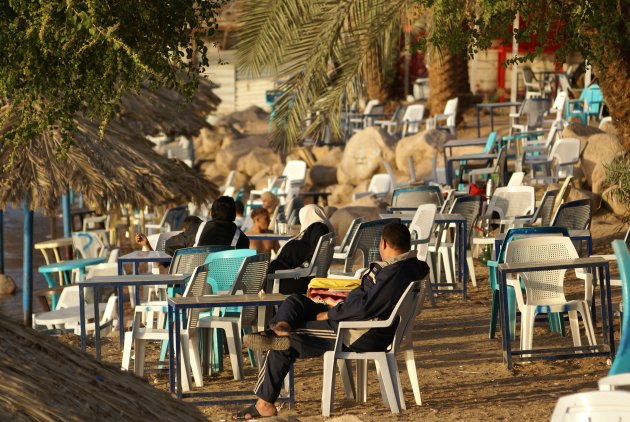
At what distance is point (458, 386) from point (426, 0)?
114 inches

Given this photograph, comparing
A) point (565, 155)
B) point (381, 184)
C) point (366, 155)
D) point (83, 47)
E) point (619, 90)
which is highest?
point (83, 47)

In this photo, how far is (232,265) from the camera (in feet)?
28.6

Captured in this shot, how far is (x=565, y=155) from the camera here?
1773 centimetres

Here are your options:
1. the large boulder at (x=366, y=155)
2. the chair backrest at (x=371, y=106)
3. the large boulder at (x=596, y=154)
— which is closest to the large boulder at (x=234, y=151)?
the chair backrest at (x=371, y=106)

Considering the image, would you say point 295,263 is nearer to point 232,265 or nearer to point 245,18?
point 232,265

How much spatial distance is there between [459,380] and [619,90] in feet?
13.0

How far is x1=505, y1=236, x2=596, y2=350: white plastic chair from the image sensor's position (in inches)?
335

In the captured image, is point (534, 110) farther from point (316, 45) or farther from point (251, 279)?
point (251, 279)

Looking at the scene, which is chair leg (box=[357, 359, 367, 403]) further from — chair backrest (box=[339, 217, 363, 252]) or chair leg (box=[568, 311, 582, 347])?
chair backrest (box=[339, 217, 363, 252])

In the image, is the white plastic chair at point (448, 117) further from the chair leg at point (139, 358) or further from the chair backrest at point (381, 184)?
the chair leg at point (139, 358)

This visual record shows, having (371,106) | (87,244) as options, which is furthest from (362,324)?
(371,106)

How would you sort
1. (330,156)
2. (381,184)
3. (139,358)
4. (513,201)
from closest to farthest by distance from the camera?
→ (139,358), (513,201), (381,184), (330,156)

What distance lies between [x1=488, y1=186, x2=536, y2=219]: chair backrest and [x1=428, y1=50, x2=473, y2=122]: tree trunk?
1184cm

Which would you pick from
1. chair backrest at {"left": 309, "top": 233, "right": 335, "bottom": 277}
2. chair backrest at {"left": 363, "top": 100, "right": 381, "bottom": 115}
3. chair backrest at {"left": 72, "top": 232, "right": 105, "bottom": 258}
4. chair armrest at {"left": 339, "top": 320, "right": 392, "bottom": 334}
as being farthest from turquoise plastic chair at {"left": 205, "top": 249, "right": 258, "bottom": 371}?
chair backrest at {"left": 363, "top": 100, "right": 381, "bottom": 115}
